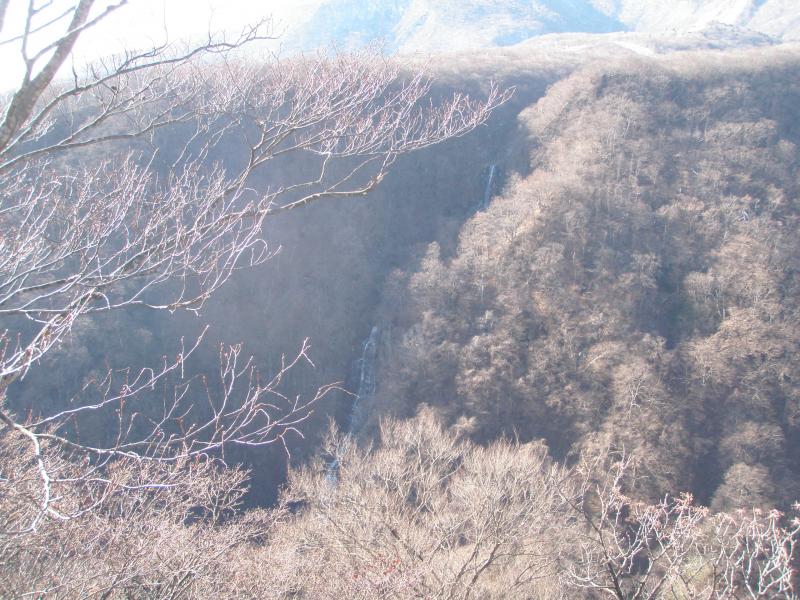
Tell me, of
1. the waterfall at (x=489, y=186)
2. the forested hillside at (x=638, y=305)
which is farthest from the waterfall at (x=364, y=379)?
the waterfall at (x=489, y=186)

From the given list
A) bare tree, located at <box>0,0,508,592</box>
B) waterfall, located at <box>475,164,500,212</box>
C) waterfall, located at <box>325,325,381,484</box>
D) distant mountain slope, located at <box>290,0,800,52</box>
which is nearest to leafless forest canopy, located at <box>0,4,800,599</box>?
waterfall, located at <box>475,164,500,212</box>

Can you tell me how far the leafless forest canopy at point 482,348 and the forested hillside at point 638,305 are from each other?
0.35ft

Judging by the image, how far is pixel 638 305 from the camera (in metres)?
23.2

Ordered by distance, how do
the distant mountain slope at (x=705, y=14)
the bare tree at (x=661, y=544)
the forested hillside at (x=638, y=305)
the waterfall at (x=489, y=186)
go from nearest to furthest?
the bare tree at (x=661, y=544) < the forested hillside at (x=638, y=305) < the waterfall at (x=489, y=186) < the distant mountain slope at (x=705, y=14)

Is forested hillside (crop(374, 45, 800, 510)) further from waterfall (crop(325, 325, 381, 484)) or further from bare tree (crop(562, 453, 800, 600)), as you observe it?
bare tree (crop(562, 453, 800, 600))

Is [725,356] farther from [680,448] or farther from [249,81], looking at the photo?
[249,81]

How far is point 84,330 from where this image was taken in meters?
21.4

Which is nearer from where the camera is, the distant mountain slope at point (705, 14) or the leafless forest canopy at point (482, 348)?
the leafless forest canopy at point (482, 348)

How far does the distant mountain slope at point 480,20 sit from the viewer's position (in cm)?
6976

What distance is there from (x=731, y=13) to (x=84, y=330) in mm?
94680

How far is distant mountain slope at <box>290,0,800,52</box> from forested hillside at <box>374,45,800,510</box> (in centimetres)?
4193

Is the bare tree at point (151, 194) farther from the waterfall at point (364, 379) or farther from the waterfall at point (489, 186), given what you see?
the waterfall at point (489, 186)

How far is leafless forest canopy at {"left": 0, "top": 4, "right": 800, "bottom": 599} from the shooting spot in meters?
11.1

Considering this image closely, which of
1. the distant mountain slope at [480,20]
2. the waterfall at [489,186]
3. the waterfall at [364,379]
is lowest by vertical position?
the waterfall at [364,379]
